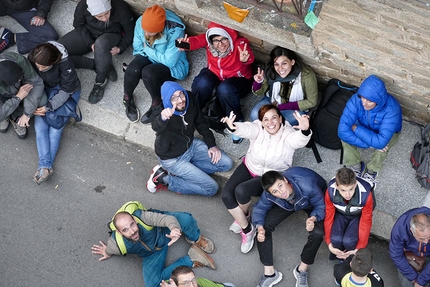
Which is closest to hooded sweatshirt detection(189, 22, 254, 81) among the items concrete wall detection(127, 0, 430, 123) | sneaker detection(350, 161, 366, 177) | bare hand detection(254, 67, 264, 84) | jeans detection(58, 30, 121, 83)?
concrete wall detection(127, 0, 430, 123)

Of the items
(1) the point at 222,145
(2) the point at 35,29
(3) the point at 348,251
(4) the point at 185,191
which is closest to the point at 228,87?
(1) the point at 222,145

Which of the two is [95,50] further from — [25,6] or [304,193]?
[304,193]

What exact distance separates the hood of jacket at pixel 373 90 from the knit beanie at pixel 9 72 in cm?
394

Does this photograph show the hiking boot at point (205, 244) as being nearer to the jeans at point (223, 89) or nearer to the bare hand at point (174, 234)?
the bare hand at point (174, 234)

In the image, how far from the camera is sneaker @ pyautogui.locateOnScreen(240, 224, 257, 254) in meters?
8.12

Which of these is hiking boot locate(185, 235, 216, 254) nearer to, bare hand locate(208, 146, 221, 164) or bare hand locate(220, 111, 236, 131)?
bare hand locate(208, 146, 221, 164)

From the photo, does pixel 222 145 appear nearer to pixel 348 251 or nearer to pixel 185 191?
pixel 185 191

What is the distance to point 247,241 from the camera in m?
8.15

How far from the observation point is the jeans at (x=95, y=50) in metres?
8.70

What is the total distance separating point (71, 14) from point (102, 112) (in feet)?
4.83

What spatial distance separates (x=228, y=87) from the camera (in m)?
8.17

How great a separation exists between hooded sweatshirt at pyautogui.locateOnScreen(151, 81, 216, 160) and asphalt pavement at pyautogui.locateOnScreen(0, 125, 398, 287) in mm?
725

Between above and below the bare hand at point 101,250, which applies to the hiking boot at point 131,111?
above

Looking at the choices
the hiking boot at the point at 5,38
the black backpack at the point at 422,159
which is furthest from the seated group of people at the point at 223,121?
the hiking boot at the point at 5,38
